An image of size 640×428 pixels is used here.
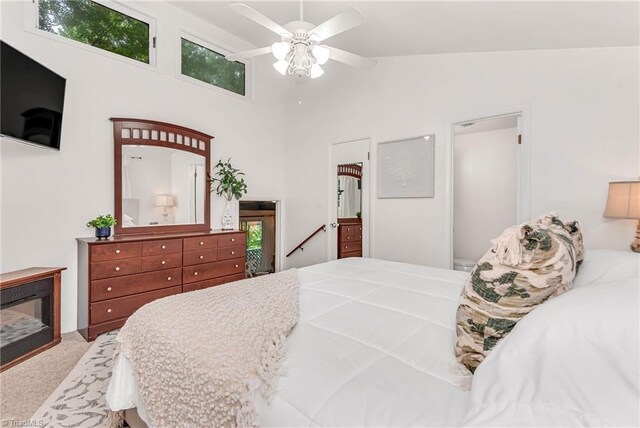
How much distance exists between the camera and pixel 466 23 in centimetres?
262

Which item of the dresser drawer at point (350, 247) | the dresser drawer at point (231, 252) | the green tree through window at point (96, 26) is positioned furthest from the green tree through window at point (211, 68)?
the dresser drawer at point (350, 247)

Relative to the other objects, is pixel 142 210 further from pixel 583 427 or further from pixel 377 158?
pixel 583 427

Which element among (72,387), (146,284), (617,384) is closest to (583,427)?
(617,384)

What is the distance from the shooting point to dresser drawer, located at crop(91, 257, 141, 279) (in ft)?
8.22

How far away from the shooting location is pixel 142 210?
3268 mm

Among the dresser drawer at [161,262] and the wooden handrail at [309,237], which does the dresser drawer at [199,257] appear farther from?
the wooden handrail at [309,237]

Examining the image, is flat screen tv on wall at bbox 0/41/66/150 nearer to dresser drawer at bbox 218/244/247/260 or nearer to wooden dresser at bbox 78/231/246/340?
wooden dresser at bbox 78/231/246/340

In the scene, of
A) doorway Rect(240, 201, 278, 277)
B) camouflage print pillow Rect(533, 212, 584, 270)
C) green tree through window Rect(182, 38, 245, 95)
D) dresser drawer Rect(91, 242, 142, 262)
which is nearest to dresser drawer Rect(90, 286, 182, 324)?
dresser drawer Rect(91, 242, 142, 262)

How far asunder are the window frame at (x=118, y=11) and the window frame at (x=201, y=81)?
0.25 m

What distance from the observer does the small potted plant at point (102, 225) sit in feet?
9.10

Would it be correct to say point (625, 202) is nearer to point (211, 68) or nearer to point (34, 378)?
point (34, 378)

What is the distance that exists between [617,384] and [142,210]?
3.72 m

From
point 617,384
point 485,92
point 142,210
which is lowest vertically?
point 617,384

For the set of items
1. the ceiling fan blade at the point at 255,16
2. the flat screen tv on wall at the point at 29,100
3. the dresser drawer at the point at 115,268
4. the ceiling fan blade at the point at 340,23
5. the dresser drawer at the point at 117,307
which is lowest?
the dresser drawer at the point at 117,307
